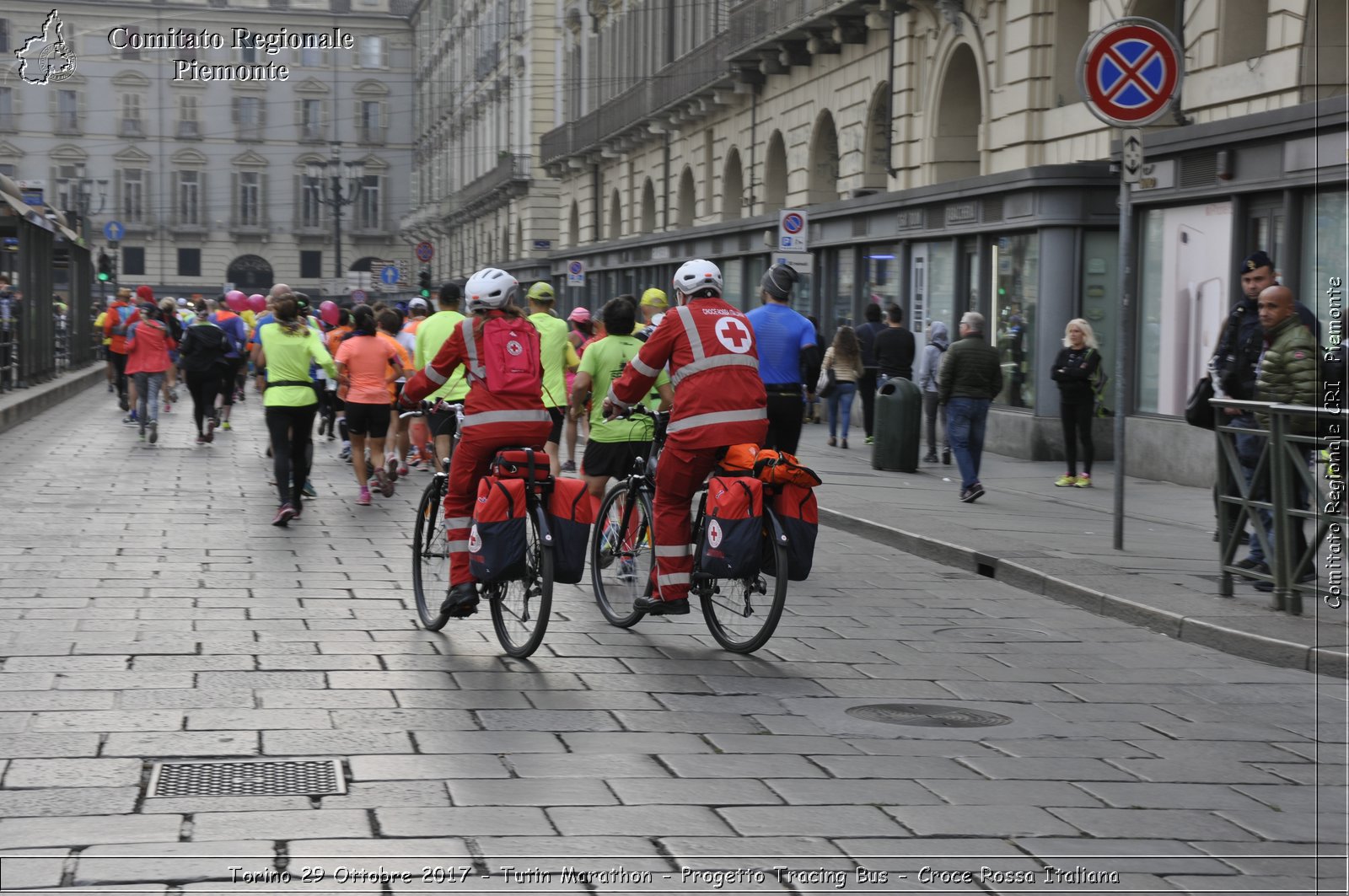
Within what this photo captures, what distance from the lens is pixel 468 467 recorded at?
820 cm

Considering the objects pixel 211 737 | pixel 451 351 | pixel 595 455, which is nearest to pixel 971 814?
pixel 211 737

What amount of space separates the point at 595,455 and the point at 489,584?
8.74 ft

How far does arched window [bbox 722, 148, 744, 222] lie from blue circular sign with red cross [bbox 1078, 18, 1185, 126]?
81.9 ft

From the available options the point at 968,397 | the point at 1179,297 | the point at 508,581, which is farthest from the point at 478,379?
the point at 1179,297

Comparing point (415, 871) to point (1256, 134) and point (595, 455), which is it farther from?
point (1256, 134)

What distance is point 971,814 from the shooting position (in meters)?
5.29

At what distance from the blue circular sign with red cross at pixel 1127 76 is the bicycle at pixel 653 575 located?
13.4 feet

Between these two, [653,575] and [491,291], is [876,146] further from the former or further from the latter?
[491,291]

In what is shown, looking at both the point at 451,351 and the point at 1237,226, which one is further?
the point at 1237,226

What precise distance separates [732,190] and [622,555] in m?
28.4

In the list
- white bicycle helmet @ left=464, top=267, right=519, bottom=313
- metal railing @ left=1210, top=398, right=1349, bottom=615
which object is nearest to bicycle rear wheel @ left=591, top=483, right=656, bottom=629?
white bicycle helmet @ left=464, top=267, right=519, bottom=313

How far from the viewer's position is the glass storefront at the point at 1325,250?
567 inches

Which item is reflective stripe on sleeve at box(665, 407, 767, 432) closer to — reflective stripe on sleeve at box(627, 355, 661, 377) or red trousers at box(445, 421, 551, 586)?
reflective stripe on sleeve at box(627, 355, 661, 377)

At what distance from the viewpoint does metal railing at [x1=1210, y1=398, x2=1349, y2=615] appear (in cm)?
866
